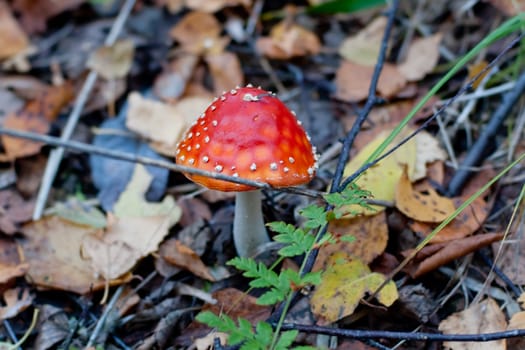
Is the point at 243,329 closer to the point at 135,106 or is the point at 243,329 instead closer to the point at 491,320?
the point at 491,320

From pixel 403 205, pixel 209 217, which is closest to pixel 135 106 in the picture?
→ pixel 209 217

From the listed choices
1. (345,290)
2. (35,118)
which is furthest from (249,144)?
(35,118)

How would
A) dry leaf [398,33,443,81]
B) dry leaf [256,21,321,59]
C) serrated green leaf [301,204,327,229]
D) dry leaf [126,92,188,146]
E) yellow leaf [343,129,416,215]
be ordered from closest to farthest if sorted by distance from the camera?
serrated green leaf [301,204,327,229] < yellow leaf [343,129,416,215] < dry leaf [126,92,188,146] < dry leaf [398,33,443,81] < dry leaf [256,21,321,59]

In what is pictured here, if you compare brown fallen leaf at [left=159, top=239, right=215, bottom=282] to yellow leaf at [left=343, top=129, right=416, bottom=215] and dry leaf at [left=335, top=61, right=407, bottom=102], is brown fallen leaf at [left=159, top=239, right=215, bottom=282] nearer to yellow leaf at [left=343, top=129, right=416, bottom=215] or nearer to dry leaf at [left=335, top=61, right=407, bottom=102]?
yellow leaf at [left=343, top=129, right=416, bottom=215]

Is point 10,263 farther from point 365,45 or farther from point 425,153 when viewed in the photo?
point 365,45

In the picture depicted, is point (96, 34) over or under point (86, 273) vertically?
over

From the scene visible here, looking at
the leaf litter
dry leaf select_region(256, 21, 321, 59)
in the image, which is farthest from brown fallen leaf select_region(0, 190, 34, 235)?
dry leaf select_region(256, 21, 321, 59)
